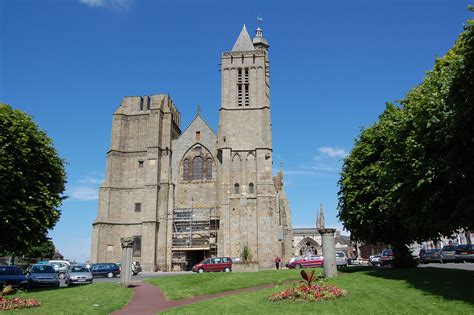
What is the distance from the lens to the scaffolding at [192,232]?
45906 mm

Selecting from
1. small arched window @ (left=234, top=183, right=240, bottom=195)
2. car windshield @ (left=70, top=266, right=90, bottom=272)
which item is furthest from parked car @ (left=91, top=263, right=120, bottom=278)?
small arched window @ (left=234, top=183, right=240, bottom=195)

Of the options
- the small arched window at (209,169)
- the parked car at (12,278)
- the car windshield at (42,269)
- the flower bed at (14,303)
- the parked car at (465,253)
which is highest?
the small arched window at (209,169)

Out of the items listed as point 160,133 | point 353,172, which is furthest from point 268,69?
point 353,172

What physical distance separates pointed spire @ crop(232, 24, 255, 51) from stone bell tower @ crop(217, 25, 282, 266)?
1.02 feet

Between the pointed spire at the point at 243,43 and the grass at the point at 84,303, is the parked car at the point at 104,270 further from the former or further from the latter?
the pointed spire at the point at 243,43

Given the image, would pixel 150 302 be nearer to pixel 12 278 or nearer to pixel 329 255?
pixel 329 255

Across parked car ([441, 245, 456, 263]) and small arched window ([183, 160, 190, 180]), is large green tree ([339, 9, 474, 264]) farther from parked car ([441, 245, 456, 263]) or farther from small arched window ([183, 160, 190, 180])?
small arched window ([183, 160, 190, 180])

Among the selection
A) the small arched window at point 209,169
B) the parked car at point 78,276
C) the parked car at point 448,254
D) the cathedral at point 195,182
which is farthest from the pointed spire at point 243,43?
the parked car at point 78,276

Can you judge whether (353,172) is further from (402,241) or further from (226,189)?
(226,189)

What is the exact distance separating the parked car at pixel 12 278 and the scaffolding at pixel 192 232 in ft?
68.8

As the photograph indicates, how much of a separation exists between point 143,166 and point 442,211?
37158 mm

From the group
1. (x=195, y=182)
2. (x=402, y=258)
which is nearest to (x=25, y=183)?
(x=402, y=258)

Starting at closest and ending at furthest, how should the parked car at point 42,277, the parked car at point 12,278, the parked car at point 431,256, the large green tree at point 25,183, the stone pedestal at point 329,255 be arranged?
the stone pedestal at point 329,255 < the large green tree at point 25,183 < the parked car at point 12,278 < the parked car at point 42,277 < the parked car at point 431,256

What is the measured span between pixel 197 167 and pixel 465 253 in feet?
92.1
